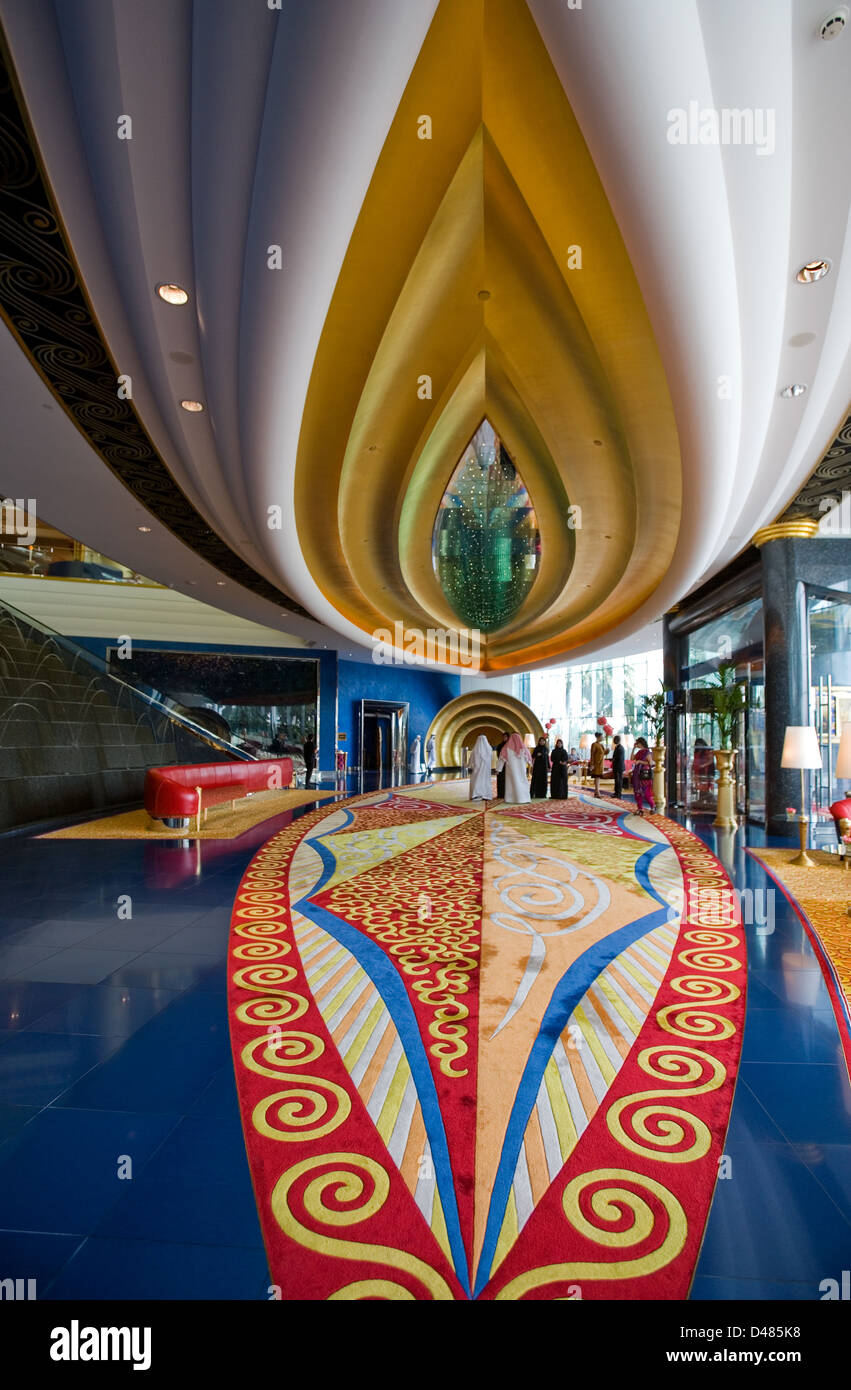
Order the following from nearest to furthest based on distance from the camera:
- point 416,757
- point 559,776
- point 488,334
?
point 488,334, point 559,776, point 416,757

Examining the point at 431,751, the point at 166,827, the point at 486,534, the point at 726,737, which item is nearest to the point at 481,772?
the point at 726,737

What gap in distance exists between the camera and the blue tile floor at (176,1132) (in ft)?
5.57

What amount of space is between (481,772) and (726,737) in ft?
14.7

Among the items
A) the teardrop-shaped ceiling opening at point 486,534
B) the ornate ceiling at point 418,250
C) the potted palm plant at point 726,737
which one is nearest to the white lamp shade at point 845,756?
the ornate ceiling at point 418,250

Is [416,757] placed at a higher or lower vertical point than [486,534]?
lower

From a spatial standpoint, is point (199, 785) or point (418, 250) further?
point (199, 785)

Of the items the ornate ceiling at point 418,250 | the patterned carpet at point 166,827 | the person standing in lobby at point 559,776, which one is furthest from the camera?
the person standing in lobby at point 559,776

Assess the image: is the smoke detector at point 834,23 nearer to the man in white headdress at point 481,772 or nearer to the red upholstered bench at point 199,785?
the red upholstered bench at point 199,785

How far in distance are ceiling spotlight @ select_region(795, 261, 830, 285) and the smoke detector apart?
1407mm

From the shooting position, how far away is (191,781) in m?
10.4

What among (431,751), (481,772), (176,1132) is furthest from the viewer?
(431,751)

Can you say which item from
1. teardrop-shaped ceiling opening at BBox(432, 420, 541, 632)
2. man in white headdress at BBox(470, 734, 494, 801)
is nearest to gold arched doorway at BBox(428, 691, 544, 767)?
teardrop-shaped ceiling opening at BBox(432, 420, 541, 632)

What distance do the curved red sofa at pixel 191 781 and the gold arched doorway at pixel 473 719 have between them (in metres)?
10.2

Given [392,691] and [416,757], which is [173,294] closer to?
[392,691]
